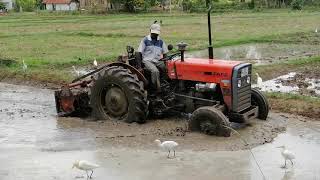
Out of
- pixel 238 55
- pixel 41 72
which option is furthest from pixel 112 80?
pixel 238 55

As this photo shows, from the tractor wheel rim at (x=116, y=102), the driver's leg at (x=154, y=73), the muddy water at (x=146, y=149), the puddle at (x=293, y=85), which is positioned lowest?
the muddy water at (x=146, y=149)

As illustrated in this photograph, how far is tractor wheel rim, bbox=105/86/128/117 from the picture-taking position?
11133 mm

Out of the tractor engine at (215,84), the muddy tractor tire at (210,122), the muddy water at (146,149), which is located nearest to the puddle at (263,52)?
the tractor engine at (215,84)

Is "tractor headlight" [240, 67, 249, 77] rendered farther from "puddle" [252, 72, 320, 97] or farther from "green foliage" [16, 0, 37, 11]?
"green foliage" [16, 0, 37, 11]

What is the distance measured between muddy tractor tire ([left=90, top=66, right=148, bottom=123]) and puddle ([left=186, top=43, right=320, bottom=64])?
9.46 m

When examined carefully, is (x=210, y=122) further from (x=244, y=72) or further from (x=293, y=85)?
(x=293, y=85)

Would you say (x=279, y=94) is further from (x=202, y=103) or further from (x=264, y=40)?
(x=264, y=40)

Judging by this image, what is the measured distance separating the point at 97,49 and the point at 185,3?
43.5 meters

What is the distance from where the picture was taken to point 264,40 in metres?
27.0

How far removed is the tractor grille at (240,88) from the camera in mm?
10031

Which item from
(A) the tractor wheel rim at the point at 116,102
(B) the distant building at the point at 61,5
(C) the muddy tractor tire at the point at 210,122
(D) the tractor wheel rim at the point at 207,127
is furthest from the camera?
(B) the distant building at the point at 61,5

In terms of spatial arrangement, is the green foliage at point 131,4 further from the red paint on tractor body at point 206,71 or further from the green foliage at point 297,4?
the red paint on tractor body at point 206,71

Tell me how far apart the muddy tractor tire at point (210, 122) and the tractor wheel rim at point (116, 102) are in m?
1.65

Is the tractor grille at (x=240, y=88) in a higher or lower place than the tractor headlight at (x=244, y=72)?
lower
